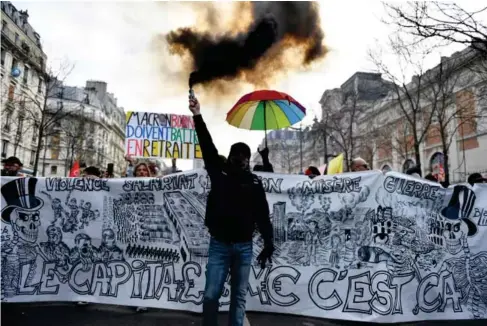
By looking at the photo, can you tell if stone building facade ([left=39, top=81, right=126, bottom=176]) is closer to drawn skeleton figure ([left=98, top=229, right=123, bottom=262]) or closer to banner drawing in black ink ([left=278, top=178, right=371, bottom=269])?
drawn skeleton figure ([left=98, top=229, right=123, bottom=262])

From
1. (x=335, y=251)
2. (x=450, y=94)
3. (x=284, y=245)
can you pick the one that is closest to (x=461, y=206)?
(x=335, y=251)

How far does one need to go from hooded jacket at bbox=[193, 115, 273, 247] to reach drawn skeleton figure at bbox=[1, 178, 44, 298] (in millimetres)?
2974

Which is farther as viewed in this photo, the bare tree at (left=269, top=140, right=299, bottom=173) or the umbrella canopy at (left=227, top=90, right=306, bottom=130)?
the bare tree at (left=269, top=140, right=299, bottom=173)

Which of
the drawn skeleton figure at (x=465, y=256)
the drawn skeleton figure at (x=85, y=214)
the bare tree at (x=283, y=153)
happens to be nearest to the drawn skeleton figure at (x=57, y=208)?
the drawn skeleton figure at (x=85, y=214)

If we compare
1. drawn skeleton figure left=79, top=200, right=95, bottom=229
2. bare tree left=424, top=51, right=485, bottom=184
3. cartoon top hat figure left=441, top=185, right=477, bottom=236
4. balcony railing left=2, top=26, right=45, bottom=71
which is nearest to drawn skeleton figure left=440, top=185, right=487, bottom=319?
cartoon top hat figure left=441, top=185, right=477, bottom=236

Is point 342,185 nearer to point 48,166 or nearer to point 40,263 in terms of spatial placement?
point 40,263

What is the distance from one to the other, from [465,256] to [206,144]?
3649mm

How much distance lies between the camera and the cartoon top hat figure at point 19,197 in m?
4.79

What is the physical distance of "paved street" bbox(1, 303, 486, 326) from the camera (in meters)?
3.87

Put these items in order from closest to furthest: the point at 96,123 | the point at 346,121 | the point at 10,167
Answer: the point at 10,167
the point at 346,121
the point at 96,123

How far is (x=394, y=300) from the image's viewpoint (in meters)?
4.13

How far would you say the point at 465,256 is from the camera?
443 cm

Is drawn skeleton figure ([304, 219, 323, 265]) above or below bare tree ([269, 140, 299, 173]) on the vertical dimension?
below

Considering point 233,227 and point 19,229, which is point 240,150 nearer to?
point 233,227
